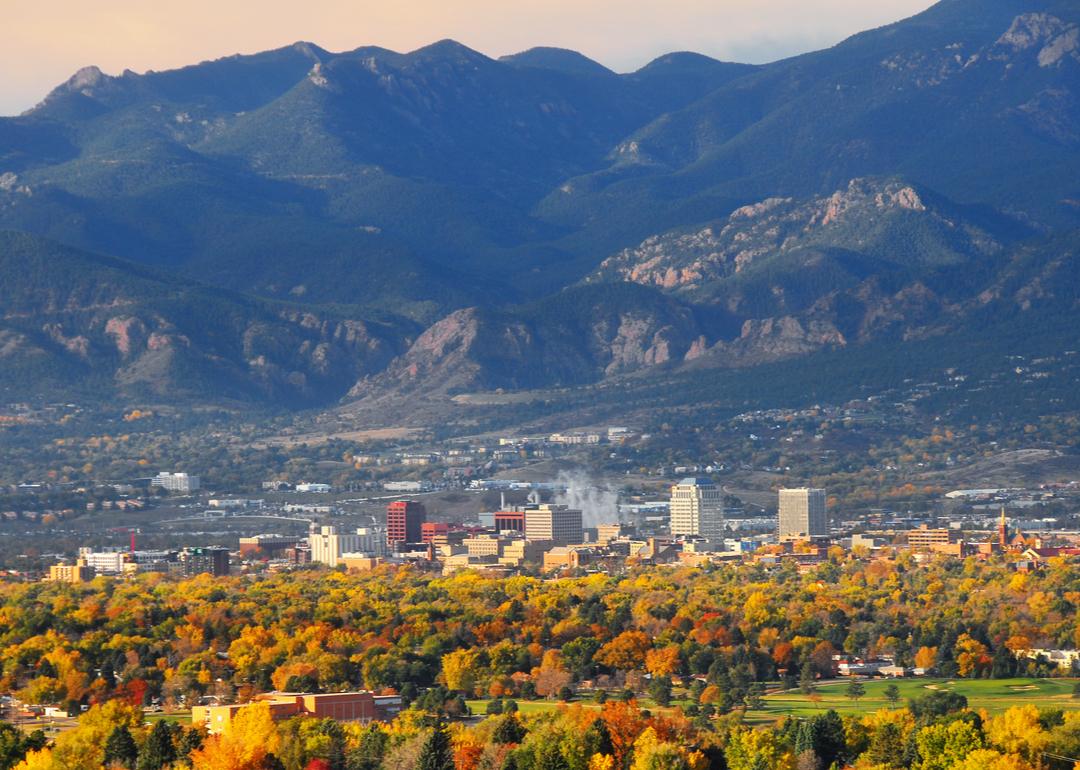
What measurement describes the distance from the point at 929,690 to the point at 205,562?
249 feet

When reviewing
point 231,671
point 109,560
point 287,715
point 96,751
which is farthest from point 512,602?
point 109,560

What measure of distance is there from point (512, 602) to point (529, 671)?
17.6 m

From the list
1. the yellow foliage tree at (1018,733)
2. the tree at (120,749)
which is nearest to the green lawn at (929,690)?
the yellow foliage tree at (1018,733)

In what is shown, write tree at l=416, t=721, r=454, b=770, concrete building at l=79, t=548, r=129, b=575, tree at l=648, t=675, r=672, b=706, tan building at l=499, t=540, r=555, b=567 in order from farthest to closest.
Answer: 1. tan building at l=499, t=540, r=555, b=567
2. concrete building at l=79, t=548, r=129, b=575
3. tree at l=648, t=675, r=672, b=706
4. tree at l=416, t=721, r=454, b=770

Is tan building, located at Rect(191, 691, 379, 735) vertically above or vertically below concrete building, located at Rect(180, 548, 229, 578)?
below

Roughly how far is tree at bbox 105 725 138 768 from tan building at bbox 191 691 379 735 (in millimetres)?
4612

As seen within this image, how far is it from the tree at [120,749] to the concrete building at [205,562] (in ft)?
275

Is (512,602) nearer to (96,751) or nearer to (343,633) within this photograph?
(343,633)

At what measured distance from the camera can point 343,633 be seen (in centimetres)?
11638

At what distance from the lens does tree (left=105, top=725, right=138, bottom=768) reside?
276 ft

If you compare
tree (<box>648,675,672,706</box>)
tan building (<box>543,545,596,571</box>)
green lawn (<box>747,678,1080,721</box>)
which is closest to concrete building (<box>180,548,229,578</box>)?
tan building (<box>543,545,596,571</box>)

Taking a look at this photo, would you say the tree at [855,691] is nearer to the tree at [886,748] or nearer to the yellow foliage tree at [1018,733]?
the yellow foliage tree at [1018,733]

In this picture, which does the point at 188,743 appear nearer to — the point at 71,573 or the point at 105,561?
the point at 71,573

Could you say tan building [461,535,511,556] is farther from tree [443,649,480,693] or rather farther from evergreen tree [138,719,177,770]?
evergreen tree [138,719,177,770]
